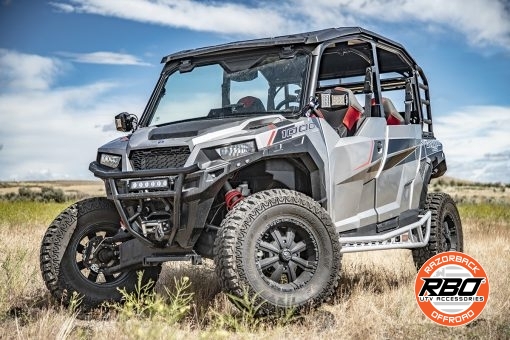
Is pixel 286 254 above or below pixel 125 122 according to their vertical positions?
below

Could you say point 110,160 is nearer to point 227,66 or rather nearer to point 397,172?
point 227,66

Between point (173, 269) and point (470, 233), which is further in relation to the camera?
point (470, 233)

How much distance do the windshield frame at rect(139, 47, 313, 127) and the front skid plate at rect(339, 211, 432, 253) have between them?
1412 millimetres

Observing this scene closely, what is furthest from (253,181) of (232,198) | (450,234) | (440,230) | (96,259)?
(450,234)

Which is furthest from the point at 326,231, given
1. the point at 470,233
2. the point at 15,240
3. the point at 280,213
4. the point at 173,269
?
the point at 470,233

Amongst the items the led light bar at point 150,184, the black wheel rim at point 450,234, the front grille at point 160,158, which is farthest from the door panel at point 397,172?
the led light bar at point 150,184

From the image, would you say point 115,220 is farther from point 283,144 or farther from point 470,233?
point 470,233

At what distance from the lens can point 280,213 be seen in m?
6.19

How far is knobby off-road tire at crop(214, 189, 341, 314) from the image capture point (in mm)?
5934

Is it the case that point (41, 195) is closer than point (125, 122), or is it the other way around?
point (125, 122)

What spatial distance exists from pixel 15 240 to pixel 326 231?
753 centimetres

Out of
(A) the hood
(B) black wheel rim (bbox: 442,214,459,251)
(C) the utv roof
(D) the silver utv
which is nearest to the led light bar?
(D) the silver utv

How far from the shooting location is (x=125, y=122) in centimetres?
775

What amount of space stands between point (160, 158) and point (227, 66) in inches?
60.0
